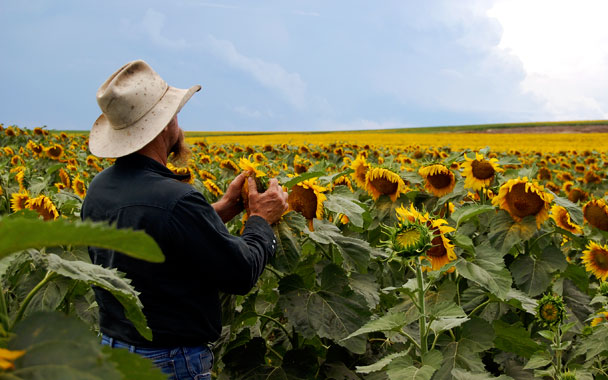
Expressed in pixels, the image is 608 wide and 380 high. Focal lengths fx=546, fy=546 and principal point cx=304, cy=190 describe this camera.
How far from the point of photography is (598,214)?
3.60m

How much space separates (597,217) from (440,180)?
1.12m

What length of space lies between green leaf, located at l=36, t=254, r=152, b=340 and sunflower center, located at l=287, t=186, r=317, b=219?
1371 millimetres

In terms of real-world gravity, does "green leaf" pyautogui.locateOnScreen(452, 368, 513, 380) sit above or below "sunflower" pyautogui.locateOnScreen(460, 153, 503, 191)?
below

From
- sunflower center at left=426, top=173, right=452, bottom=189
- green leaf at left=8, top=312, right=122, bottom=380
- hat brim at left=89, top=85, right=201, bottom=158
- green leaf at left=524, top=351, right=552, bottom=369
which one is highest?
hat brim at left=89, top=85, right=201, bottom=158

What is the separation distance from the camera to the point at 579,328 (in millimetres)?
2971

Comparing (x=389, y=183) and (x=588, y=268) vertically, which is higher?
(x=389, y=183)

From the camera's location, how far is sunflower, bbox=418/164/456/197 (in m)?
3.38

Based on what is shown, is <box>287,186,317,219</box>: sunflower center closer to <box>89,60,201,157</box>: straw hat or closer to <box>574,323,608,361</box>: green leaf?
<box>89,60,201,157</box>: straw hat

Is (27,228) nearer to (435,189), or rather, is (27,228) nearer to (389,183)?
(389,183)

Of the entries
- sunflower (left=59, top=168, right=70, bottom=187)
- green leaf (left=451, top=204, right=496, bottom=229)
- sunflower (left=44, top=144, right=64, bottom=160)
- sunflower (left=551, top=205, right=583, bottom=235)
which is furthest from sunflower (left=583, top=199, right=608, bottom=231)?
sunflower (left=44, top=144, right=64, bottom=160)

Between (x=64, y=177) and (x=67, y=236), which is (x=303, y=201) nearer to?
(x=67, y=236)

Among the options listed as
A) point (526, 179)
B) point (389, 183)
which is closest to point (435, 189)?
point (389, 183)

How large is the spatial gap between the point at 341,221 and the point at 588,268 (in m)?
1.57

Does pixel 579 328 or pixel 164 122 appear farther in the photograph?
pixel 579 328
